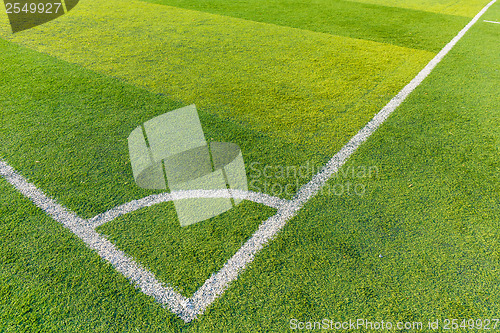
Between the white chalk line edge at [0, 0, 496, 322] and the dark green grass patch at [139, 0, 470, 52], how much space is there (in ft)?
13.5

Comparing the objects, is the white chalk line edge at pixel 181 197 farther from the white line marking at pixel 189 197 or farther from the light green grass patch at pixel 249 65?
the light green grass patch at pixel 249 65

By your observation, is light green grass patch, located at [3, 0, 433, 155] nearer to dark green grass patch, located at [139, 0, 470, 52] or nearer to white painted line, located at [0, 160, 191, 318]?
dark green grass patch, located at [139, 0, 470, 52]

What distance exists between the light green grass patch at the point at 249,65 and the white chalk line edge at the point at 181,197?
706 mm

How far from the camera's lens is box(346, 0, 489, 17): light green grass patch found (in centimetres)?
853

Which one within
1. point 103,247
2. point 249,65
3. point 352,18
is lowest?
point 103,247

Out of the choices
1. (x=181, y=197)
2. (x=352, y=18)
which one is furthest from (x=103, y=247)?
(x=352, y=18)

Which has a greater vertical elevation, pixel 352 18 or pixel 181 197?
pixel 352 18

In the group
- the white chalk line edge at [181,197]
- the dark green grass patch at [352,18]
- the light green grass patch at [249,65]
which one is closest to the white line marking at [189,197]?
the white chalk line edge at [181,197]

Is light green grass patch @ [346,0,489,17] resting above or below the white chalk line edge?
above

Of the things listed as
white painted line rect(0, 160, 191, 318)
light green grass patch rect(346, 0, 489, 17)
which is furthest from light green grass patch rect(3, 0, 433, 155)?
light green grass patch rect(346, 0, 489, 17)

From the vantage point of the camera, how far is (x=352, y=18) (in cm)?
771

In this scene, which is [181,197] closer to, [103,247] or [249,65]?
[103,247]

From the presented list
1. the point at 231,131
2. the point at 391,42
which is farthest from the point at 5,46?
the point at 391,42

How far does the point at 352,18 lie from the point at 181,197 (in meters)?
6.71
